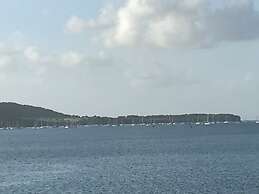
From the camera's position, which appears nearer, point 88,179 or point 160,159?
point 88,179

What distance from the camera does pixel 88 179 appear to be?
104562 millimetres

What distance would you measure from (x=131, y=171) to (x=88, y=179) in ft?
47.8

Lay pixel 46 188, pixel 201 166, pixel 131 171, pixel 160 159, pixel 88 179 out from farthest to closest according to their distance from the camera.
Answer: pixel 160 159
pixel 201 166
pixel 131 171
pixel 88 179
pixel 46 188

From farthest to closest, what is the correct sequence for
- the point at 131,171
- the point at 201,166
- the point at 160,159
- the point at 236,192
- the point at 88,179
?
the point at 160,159 < the point at 201,166 < the point at 131,171 < the point at 88,179 < the point at 236,192

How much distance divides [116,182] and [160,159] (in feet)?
172

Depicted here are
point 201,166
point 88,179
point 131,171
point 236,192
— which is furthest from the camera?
point 201,166

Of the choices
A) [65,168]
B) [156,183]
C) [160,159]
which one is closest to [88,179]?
[156,183]

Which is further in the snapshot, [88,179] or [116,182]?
[88,179]

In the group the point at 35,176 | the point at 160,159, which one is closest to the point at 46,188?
the point at 35,176

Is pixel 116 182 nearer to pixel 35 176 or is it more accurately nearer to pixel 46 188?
pixel 46 188

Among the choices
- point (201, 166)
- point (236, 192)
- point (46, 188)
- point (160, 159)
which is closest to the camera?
point (236, 192)

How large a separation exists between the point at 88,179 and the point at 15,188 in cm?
1539

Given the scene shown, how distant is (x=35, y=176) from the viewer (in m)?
111

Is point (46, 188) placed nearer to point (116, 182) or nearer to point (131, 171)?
point (116, 182)
